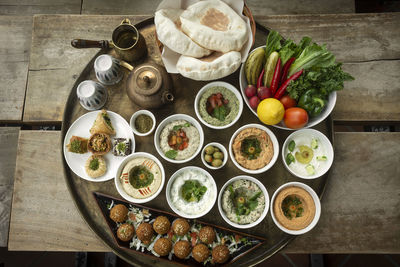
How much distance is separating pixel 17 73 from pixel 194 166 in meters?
2.31

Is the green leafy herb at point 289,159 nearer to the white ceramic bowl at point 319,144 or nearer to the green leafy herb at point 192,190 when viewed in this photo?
the white ceramic bowl at point 319,144

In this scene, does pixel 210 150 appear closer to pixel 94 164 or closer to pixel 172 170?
pixel 172 170

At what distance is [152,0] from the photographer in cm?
349

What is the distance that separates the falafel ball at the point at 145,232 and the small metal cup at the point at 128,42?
1.56 m

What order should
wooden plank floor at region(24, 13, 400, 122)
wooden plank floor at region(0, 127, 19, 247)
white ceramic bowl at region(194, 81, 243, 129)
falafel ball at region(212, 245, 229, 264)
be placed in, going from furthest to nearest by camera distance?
wooden plank floor at region(0, 127, 19, 247)
wooden plank floor at region(24, 13, 400, 122)
white ceramic bowl at region(194, 81, 243, 129)
falafel ball at region(212, 245, 229, 264)

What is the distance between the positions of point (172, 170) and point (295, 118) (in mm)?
1188

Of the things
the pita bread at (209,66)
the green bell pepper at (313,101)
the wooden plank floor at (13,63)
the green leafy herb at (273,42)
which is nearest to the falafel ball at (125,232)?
the pita bread at (209,66)

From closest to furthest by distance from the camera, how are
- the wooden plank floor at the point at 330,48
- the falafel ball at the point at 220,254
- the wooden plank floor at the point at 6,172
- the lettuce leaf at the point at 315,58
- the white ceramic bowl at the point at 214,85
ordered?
the lettuce leaf at the point at 315,58 < the falafel ball at the point at 220,254 < the white ceramic bowl at the point at 214,85 < the wooden plank floor at the point at 330,48 < the wooden plank floor at the point at 6,172

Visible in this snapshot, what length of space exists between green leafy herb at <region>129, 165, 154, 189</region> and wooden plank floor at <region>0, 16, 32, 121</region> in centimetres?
150

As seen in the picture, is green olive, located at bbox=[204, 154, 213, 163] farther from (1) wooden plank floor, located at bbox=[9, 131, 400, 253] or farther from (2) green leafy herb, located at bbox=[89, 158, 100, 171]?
(1) wooden plank floor, located at bbox=[9, 131, 400, 253]

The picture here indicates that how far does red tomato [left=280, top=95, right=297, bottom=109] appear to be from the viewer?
7.11 ft

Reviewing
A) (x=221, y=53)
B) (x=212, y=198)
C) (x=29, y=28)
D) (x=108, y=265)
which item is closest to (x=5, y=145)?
(x=29, y=28)

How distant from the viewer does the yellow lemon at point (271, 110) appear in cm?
201

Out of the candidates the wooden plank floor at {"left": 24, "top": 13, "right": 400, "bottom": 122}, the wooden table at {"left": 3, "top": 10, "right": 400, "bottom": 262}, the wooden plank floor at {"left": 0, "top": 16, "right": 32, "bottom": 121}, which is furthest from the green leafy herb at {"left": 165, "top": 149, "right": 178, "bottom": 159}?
the wooden plank floor at {"left": 0, "top": 16, "right": 32, "bottom": 121}
